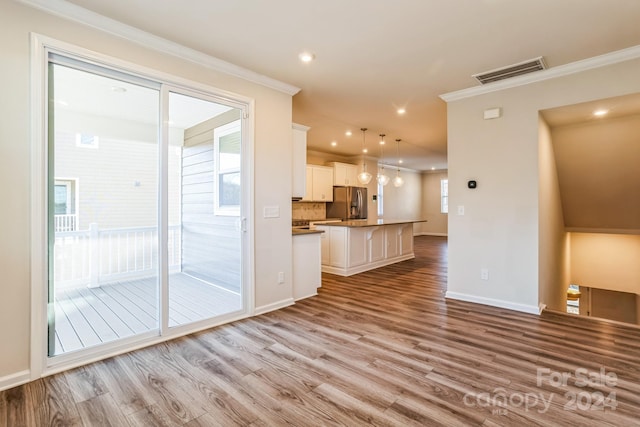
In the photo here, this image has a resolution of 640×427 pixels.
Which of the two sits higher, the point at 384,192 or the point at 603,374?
the point at 384,192

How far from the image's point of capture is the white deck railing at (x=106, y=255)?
2.46 meters

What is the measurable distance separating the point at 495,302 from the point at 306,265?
242 cm

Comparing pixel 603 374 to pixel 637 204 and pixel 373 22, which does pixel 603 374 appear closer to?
pixel 373 22

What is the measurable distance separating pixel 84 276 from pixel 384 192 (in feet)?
31.6

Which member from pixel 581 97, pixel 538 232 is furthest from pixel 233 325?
pixel 581 97

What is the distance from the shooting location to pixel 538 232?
11.5 feet

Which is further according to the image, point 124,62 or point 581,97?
point 581,97

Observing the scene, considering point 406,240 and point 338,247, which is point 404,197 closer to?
point 406,240

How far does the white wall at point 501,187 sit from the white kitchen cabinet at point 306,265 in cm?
182

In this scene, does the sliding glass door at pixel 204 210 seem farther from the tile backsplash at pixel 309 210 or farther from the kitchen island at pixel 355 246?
the tile backsplash at pixel 309 210

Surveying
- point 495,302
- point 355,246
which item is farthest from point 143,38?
point 495,302

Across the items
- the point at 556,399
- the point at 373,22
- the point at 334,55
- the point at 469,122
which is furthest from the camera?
the point at 469,122

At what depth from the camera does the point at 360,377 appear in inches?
86.9

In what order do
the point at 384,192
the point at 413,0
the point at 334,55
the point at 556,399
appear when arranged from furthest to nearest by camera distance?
the point at 384,192 < the point at 334,55 < the point at 413,0 < the point at 556,399
